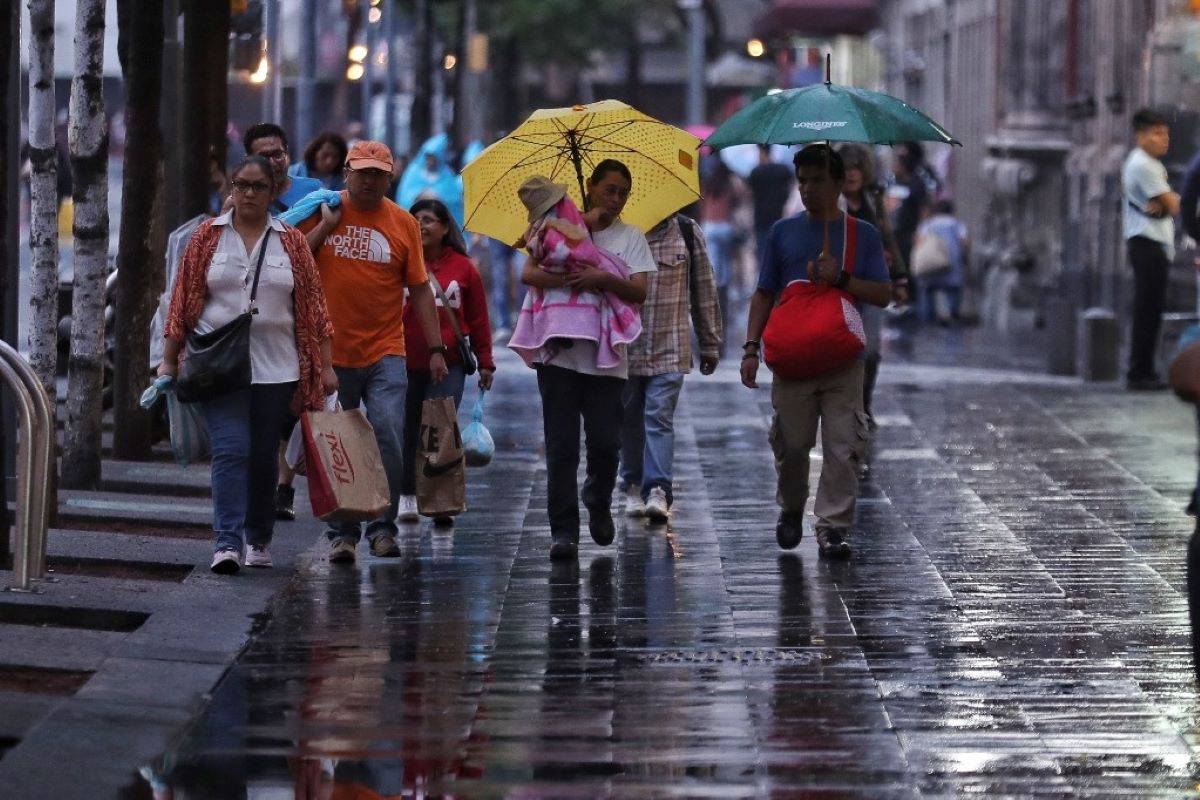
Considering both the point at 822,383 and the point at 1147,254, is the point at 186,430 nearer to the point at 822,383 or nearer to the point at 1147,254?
the point at 822,383

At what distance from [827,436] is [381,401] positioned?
1.84 m

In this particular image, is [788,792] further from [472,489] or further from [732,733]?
[472,489]

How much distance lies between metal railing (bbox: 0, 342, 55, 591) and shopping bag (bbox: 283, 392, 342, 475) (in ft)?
4.74

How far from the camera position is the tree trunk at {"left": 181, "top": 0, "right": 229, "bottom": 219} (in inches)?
572

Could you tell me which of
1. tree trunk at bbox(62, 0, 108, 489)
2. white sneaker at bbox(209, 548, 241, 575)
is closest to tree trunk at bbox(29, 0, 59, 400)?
tree trunk at bbox(62, 0, 108, 489)

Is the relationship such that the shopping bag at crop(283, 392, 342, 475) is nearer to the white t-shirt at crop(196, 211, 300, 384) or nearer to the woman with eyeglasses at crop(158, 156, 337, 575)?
the woman with eyeglasses at crop(158, 156, 337, 575)

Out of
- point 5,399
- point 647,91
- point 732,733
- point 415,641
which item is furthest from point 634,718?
point 647,91

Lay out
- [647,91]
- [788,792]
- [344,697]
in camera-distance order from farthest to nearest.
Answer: [647,91], [344,697], [788,792]

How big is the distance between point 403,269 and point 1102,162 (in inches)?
646

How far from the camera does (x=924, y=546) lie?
432 inches

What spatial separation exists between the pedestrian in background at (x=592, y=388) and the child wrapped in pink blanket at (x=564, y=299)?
0.04 m

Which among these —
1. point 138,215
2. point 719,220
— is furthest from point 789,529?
point 719,220

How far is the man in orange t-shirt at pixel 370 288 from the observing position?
34.2 feet

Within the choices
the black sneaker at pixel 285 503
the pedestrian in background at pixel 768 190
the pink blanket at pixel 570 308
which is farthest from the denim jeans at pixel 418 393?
the pedestrian in background at pixel 768 190
